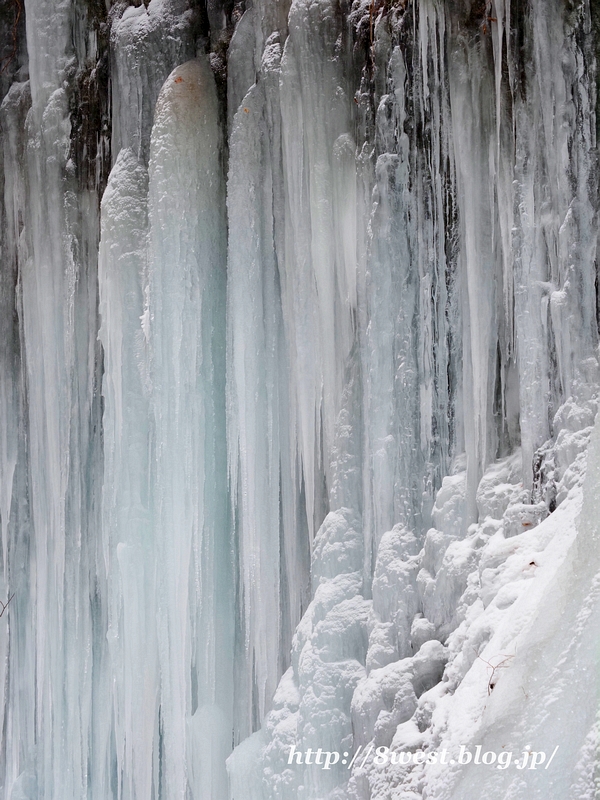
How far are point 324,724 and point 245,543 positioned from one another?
0.99 m

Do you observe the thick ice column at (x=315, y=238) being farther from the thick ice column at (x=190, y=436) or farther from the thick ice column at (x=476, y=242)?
the thick ice column at (x=476, y=242)

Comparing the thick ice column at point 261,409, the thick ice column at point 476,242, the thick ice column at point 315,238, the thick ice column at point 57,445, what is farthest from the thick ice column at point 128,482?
the thick ice column at point 476,242

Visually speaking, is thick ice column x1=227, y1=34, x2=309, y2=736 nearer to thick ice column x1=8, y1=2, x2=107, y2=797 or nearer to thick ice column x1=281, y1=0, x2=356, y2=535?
thick ice column x1=281, y1=0, x2=356, y2=535

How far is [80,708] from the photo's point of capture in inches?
221

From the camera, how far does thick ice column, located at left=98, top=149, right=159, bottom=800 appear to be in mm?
5105

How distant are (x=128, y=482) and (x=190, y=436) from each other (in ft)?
1.47

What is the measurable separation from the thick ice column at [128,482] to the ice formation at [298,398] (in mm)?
15

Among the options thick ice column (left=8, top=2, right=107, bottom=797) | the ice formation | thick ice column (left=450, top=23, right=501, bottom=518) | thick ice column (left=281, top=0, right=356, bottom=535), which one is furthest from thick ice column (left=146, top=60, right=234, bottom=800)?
thick ice column (left=450, top=23, right=501, bottom=518)

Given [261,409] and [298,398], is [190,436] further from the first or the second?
[298,398]

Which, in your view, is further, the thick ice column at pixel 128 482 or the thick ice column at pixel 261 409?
the thick ice column at pixel 128 482

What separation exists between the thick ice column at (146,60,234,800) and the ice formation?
0.01 m

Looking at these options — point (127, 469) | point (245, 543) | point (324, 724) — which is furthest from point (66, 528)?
point (324, 724)

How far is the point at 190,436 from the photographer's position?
507 cm

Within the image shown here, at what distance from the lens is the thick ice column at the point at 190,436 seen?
490 centimetres
